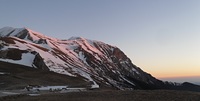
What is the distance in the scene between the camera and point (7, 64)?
11094cm

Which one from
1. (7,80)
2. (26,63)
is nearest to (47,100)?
(7,80)

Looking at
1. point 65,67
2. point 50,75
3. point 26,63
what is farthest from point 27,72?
point 65,67

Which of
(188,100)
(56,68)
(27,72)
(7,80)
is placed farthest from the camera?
(56,68)

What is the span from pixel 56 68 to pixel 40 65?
344 inches

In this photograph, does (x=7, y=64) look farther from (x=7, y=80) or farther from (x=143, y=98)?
(x=143, y=98)

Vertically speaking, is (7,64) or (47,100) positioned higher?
(7,64)

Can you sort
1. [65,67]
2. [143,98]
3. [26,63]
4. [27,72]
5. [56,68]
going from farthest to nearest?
[65,67]
[56,68]
[26,63]
[27,72]
[143,98]

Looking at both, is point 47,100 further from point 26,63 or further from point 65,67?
point 65,67

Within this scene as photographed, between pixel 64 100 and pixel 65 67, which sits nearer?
pixel 64 100

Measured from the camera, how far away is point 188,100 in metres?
28.9

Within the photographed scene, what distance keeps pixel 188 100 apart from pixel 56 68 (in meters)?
109

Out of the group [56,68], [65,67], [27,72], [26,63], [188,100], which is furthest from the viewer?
[65,67]

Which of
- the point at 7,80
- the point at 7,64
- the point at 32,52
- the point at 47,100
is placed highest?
the point at 32,52

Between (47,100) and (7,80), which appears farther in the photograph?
(7,80)
